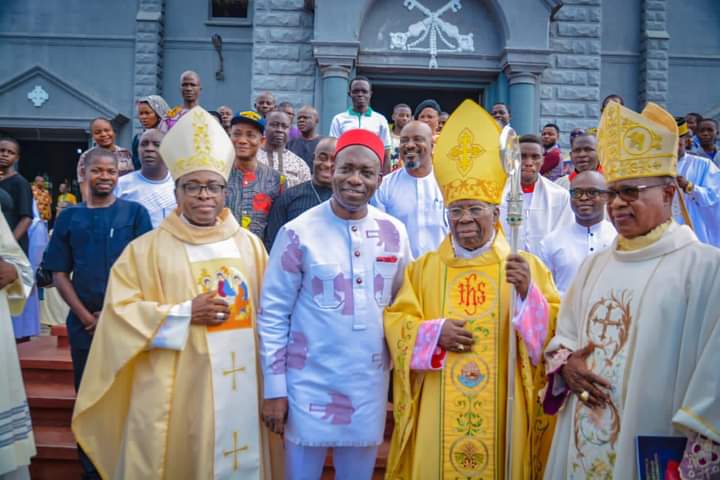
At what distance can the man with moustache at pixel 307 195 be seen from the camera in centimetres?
499

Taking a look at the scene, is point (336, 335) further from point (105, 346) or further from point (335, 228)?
point (105, 346)

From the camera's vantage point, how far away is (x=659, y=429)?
262 cm

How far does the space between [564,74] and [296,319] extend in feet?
32.9

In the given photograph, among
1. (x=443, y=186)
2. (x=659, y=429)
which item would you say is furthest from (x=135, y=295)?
(x=659, y=429)

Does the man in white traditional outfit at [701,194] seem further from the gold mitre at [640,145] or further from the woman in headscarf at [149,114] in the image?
the woman in headscarf at [149,114]

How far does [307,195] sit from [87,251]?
167cm

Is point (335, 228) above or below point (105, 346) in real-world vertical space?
above

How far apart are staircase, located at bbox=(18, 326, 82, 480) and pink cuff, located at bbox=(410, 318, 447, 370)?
10.4ft

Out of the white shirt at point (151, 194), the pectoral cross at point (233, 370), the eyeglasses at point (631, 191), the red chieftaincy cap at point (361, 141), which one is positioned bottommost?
the pectoral cross at point (233, 370)

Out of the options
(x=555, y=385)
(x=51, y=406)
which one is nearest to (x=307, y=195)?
(x=555, y=385)

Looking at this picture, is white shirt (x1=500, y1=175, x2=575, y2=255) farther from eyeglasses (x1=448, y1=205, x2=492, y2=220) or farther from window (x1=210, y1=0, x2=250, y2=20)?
window (x1=210, y1=0, x2=250, y2=20)

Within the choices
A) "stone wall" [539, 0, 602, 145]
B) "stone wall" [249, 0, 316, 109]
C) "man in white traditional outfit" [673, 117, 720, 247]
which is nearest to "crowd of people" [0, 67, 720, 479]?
"man in white traditional outfit" [673, 117, 720, 247]

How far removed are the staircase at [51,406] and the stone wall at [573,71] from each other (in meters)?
9.13

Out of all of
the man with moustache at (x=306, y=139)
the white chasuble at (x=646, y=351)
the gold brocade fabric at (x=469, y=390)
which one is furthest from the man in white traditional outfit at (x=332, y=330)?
the man with moustache at (x=306, y=139)
